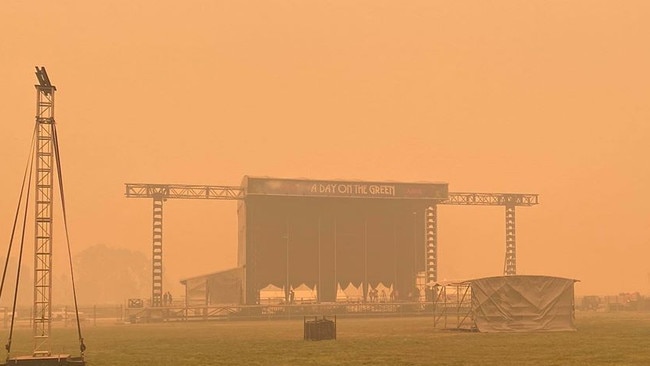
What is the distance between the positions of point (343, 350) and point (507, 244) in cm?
6000

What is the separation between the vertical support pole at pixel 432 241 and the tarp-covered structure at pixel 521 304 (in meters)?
39.5

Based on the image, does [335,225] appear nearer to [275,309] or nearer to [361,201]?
[361,201]

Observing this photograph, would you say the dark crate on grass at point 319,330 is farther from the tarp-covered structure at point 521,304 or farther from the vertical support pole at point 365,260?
the vertical support pole at point 365,260

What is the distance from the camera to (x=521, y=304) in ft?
158

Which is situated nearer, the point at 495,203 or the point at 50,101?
the point at 50,101

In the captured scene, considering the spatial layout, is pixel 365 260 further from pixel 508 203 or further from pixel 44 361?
pixel 44 361

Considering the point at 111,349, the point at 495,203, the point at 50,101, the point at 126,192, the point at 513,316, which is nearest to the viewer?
the point at 50,101

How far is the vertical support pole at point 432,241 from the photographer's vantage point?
8862cm

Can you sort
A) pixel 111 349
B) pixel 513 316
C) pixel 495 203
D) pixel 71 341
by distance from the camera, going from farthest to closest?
1. pixel 495 203
2. pixel 513 316
3. pixel 71 341
4. pixel 111 349

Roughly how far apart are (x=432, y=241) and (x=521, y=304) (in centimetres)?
4126

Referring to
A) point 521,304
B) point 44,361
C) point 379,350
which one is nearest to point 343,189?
point 521,304

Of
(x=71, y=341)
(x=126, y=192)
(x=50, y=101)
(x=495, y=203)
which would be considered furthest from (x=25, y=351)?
(x=495, y=203)

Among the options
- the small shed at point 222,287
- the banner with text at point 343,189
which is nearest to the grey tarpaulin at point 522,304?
the banner with text at point 343,189

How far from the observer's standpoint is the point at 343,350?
3139 centimetres
